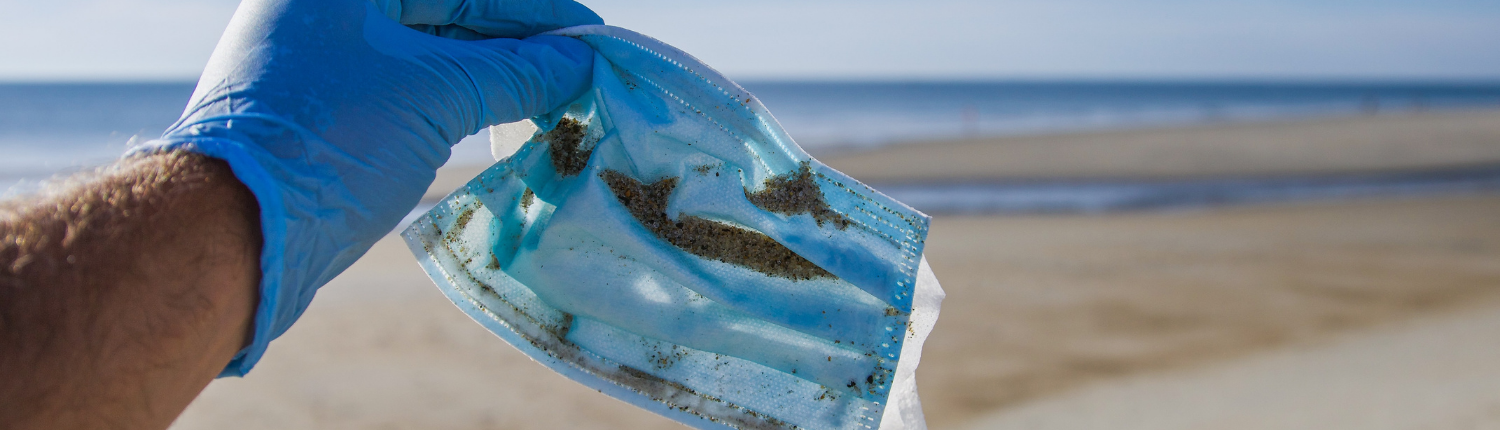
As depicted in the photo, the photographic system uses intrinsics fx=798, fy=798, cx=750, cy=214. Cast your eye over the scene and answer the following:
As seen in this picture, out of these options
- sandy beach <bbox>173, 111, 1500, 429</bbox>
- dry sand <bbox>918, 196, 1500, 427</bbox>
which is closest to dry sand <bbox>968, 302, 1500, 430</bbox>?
sandy beach <bbox>173, 111, 1500, 429</bbox>

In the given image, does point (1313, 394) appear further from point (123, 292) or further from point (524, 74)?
point (123, 292)

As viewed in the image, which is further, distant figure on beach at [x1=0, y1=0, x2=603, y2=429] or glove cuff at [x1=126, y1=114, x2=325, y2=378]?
glove cuff at [x1=126, y1=114, x2=325, y2=378]

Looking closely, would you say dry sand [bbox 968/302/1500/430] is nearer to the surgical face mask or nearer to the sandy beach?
the sandy beach

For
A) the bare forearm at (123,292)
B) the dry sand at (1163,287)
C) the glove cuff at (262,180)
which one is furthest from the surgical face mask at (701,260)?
the dry sand at (1163,287)

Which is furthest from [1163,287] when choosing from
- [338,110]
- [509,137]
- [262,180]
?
[262,180]

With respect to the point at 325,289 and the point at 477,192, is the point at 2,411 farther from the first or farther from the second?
the point at 325,289

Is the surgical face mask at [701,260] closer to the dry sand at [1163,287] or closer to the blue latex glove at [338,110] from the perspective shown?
the blue latex glove at [338,110]

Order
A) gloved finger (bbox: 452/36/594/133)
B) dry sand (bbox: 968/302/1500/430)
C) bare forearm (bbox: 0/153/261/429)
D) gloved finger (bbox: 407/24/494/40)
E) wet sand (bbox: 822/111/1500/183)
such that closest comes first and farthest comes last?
1. bare forearm (bbox: 0/153/261/429)
2. gloved finger (bbox: 452/36/594/133)
3. gloved finger (bbox: 407/24/494/40)
4. dry sand (bbox: 968/302/1500/430)
5. wet sand (bbox: 822/111/1500/183)
